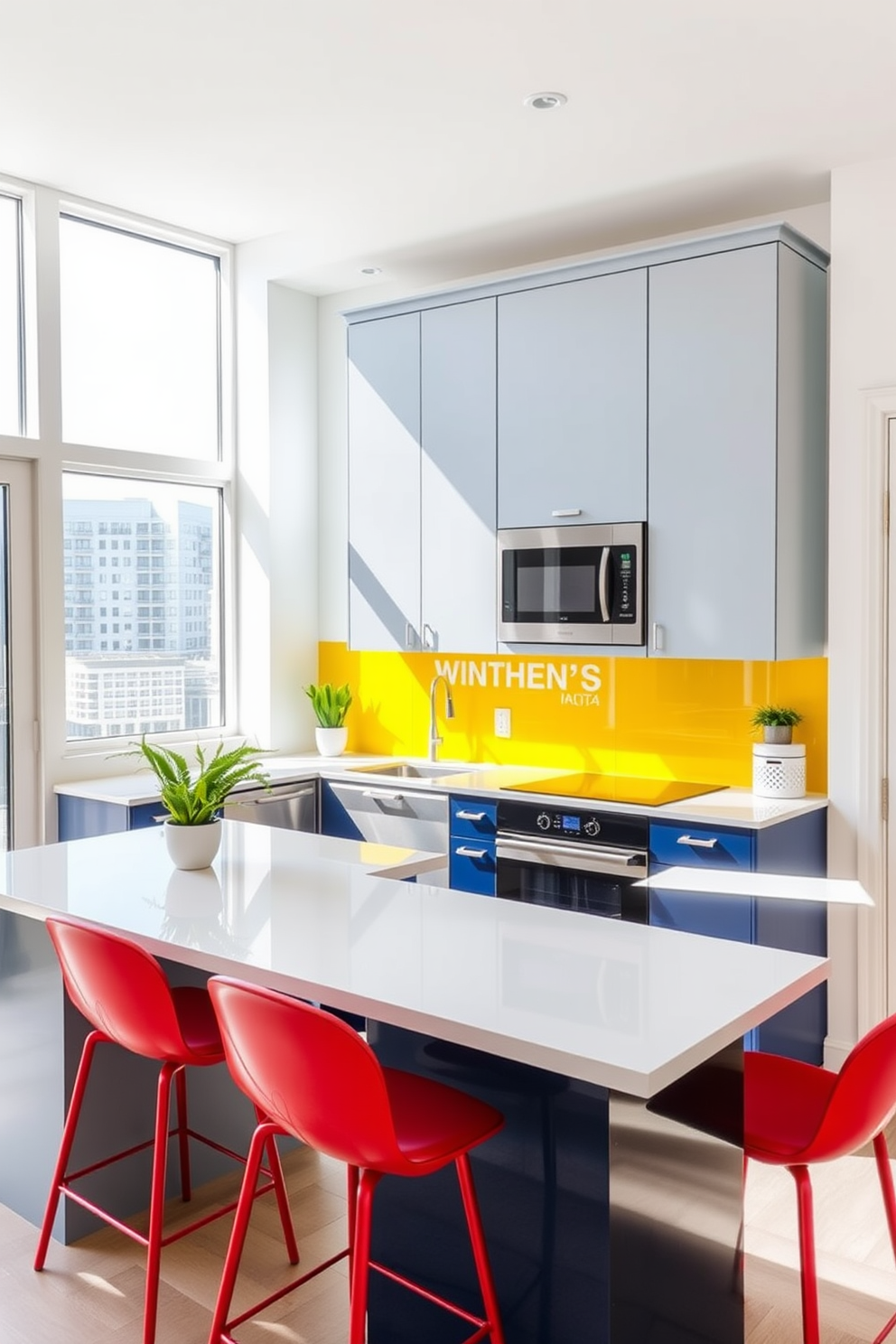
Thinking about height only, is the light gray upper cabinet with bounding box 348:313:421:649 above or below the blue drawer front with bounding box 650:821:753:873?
above

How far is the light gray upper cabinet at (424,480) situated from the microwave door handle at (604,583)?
19.8 inches

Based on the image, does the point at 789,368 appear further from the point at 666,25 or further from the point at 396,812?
the point at 396,812

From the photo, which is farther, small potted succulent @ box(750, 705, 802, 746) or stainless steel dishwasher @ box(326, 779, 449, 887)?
stainless steel dishwasher @ box(326, 779, 449, 887)

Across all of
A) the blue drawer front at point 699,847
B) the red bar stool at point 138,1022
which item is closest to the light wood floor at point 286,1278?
the red bar stool at point 138,1022

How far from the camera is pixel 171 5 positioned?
306 centimetres

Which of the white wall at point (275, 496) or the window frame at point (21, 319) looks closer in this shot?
the window frame at point (21, 319)

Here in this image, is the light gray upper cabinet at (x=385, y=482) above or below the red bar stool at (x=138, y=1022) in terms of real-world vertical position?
above

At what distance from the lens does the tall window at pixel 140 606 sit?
4.75 metres

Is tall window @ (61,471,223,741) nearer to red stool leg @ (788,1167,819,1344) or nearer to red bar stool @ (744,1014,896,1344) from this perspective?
red bar stool @ (744,1014,896,1344)

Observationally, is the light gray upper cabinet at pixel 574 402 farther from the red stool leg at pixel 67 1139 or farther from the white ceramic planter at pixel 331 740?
the red stool leg at pixel 67 1139

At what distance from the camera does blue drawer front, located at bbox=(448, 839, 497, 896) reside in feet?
13.9

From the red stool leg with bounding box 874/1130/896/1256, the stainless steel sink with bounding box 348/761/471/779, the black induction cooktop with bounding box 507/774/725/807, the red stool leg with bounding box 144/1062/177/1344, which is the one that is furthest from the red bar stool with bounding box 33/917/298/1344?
the stainless steel sink with bounding box 348/761/471/779

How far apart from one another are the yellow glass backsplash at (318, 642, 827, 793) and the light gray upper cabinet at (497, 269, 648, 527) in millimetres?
682

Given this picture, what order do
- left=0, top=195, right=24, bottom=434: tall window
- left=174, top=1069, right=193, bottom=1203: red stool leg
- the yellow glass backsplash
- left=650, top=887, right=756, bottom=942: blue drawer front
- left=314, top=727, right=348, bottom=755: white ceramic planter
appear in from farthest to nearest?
left=314, top=727, right=348, bottom=755: white ceramic planter, left=0, top=195, right=24, bottom=434: tall window, the yellow glass backsplash, left=650, top=887, right=756, bottom=942: blue drawer front, left=174, top=1069, right=193, bottom=1203: red stool leg
